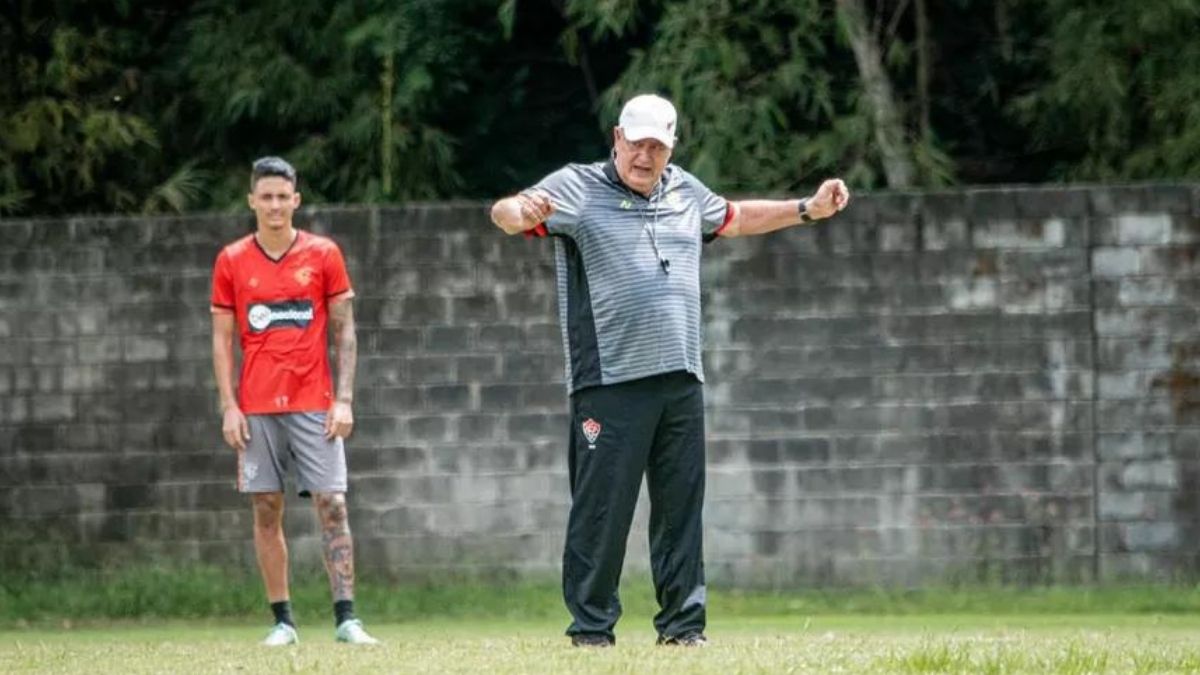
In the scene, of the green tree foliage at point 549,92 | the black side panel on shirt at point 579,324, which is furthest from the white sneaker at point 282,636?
the green tree foliage at point 549,92

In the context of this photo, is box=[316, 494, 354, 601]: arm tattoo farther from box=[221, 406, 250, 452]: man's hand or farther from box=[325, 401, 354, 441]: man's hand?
box=[221, 406, 250, 452]: man's hand

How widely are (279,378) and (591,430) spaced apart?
6.96ft

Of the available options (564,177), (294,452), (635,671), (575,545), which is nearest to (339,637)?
(294,452)

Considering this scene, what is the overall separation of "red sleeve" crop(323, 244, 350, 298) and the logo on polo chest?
0.10 m

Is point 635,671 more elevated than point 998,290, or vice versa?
point 998,290

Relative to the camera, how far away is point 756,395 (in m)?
13.2

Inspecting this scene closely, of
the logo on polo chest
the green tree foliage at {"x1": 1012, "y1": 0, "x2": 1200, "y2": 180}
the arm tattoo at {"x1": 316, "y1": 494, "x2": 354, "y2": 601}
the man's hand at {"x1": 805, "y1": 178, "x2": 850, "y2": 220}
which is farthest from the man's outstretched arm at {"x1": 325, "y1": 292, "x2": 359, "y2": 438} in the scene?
the green tree foliage at {"x1": 1012, "y1": 0, "x2": 1200, "y2": 180}

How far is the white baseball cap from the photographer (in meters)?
8.75

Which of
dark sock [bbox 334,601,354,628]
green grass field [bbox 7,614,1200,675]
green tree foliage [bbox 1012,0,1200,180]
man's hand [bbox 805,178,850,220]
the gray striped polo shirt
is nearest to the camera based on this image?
green grass field [bbox 7,614,1200,675]

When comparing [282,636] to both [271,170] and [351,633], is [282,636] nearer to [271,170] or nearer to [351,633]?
[351,633]

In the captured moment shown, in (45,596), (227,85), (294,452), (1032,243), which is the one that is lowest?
(45,596)

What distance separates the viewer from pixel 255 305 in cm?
1055

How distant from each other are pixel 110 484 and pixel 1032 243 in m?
4.87

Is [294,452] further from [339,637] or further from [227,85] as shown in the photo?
[227,85]
